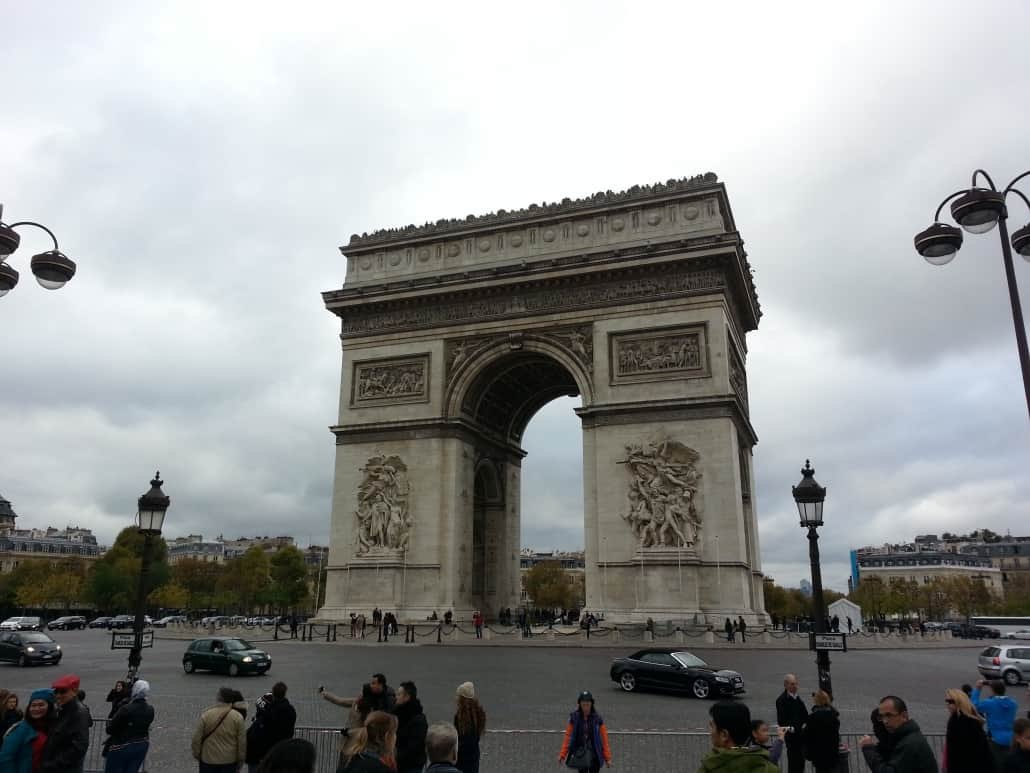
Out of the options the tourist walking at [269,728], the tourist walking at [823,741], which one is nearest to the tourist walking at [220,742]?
the tourist walking at [269,728]

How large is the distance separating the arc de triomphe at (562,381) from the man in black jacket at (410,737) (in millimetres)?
23821

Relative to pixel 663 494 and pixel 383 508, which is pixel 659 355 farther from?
pixel 383 508

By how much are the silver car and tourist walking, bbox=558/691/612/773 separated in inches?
709

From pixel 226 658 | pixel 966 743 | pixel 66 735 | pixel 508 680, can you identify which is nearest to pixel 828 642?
pixel 966 743

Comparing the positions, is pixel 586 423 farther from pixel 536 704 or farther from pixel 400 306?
pixel 536 704

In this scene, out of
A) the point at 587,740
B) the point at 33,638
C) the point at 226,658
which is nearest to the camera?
the point at 587,740

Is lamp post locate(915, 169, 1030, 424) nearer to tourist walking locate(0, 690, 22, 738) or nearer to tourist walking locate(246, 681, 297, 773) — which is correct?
tourist walking locate(246, 681, 297, 773)

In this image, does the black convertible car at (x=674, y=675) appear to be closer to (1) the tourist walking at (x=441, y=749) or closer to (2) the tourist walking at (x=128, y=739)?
(2) the tourist walking at (x=128, y=739)

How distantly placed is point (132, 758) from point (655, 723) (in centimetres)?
804

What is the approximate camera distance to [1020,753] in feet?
17.6

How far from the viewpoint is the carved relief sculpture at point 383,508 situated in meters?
35.1

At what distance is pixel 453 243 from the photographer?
38.4 m

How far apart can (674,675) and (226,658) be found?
447 inches

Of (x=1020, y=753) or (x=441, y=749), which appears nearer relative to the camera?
(x=441, y=749)
